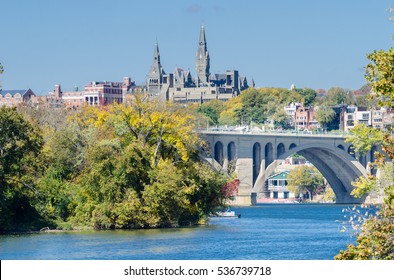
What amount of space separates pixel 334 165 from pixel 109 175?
69058 millimetres

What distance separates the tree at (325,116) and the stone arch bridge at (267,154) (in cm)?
6281

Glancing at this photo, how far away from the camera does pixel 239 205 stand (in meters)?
112

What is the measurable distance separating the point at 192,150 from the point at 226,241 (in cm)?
1083

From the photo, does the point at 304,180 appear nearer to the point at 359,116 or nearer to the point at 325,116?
the point at 359,116

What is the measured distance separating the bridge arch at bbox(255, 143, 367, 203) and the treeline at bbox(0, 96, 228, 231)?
55.1m

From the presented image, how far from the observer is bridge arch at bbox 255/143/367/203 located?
4552 inches

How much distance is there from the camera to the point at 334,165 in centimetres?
11969

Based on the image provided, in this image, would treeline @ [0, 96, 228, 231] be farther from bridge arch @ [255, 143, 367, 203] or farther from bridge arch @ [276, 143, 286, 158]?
bridge arch @ [276, 143, 286, 158]

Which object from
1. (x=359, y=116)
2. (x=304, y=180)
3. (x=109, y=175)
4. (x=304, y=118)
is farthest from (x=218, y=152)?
(x=304, y=118)

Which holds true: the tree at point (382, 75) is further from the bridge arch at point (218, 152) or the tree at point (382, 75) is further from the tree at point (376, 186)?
the bridge arch at point (218, 152)

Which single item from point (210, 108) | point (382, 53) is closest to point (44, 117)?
point (382, 53)

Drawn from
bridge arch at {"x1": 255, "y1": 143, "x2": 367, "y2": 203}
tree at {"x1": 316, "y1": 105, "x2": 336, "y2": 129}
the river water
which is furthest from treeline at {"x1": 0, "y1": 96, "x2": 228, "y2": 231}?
tree at {"x1": 316, "y1": 105, "x2": 336, "y2": 129}

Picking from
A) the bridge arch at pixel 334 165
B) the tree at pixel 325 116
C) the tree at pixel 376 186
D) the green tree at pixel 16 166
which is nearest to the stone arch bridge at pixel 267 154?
the bridge arch at pixel 334 165
